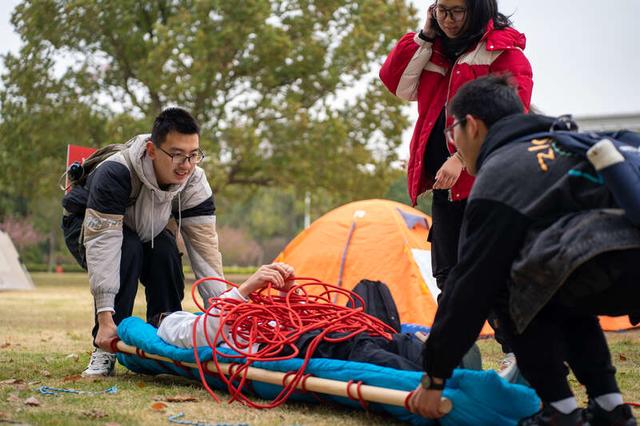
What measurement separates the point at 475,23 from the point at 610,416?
159cm

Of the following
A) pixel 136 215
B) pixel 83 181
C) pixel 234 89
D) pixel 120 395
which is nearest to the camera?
pixel 120 395

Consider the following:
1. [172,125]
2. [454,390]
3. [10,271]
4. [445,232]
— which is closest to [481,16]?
[445,232]

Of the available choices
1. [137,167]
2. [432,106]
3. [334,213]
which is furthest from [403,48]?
[334,213]

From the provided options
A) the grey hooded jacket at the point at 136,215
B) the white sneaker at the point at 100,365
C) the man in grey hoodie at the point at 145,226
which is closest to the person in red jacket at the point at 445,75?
the man in grey hoodie at the point at 145,226

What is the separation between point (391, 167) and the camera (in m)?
18.0

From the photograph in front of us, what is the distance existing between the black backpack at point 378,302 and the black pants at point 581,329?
1316 mm

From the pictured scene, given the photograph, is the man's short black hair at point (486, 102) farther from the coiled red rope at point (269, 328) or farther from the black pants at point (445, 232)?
the coiled red rope at point (269, 328)

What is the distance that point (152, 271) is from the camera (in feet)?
12.6

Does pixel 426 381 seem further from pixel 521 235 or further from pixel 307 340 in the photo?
pixel 307 340

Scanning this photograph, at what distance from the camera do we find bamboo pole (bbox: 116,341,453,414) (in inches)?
88.3

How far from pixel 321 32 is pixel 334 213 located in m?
11.7

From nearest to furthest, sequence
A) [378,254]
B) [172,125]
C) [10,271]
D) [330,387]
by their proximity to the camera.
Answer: [330,387] < [172,125] < [378,254] < [10,271]

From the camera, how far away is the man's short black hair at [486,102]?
224 centimetres

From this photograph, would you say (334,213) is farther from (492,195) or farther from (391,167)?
(391,167)
